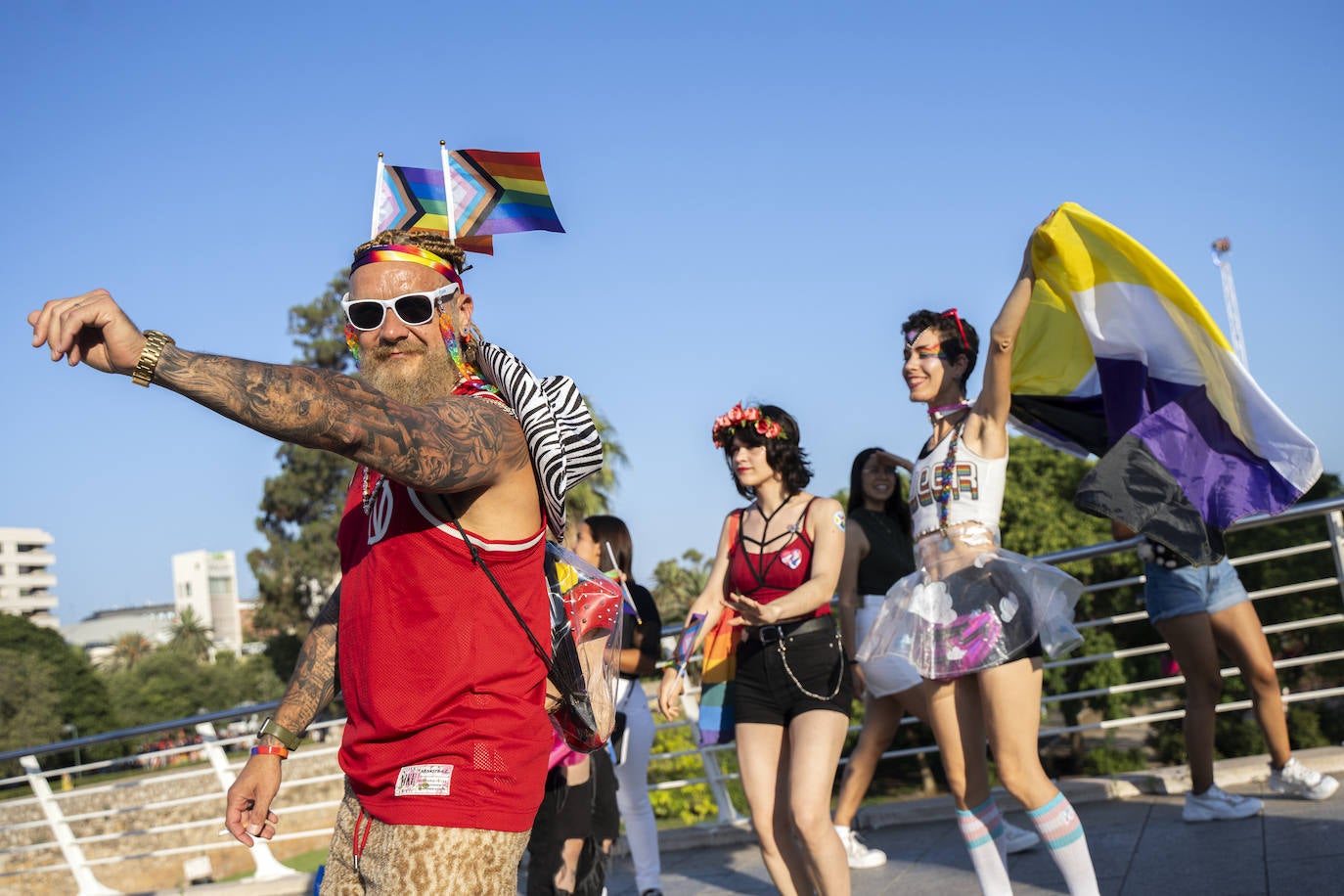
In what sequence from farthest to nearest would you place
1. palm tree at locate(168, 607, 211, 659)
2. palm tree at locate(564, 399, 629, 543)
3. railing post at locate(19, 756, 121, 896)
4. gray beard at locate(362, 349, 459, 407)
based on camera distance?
1. palm tree at locate(168, 607, 211, 659)
2. palm tree at locate(564, 399, 629, 543)
3. railing post at locate(19, 756, 121, 896)
4. gray beard at locate(362, 349, 459, 407)

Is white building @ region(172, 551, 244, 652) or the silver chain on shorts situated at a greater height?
white building @ region(172, 551, 244, 652)

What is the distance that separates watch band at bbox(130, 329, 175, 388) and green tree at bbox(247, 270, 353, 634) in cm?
3710

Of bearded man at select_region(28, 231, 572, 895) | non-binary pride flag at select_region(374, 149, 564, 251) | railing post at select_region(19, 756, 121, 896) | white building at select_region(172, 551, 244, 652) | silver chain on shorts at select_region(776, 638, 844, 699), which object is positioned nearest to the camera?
bearded man at select_region(28, 231, 572, 895)

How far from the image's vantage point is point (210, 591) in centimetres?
17112

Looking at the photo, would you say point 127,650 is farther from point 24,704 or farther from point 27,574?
point 24,704

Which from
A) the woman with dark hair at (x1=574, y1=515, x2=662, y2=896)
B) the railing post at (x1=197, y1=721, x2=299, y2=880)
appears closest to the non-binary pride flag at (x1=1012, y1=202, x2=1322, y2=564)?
the woman with dark hair at (x1=574, y1=515, x2=662, y2=896)

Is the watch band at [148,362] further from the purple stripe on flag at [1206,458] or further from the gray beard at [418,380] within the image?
the purple stripe on flag at [1206,458]

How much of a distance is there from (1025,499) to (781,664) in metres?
30.4

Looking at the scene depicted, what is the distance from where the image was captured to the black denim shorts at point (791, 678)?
4.57 m

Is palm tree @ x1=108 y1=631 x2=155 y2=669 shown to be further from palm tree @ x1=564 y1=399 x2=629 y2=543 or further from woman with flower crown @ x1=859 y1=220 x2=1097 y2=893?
woman with flower crown @ x1=859 y1=220 x2=1097 y2=893

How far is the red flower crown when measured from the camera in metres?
5.04

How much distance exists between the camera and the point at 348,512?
2773 millimetres

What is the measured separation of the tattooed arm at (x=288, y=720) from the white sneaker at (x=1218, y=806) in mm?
4374

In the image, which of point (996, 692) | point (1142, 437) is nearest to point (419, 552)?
point (996, 692)
